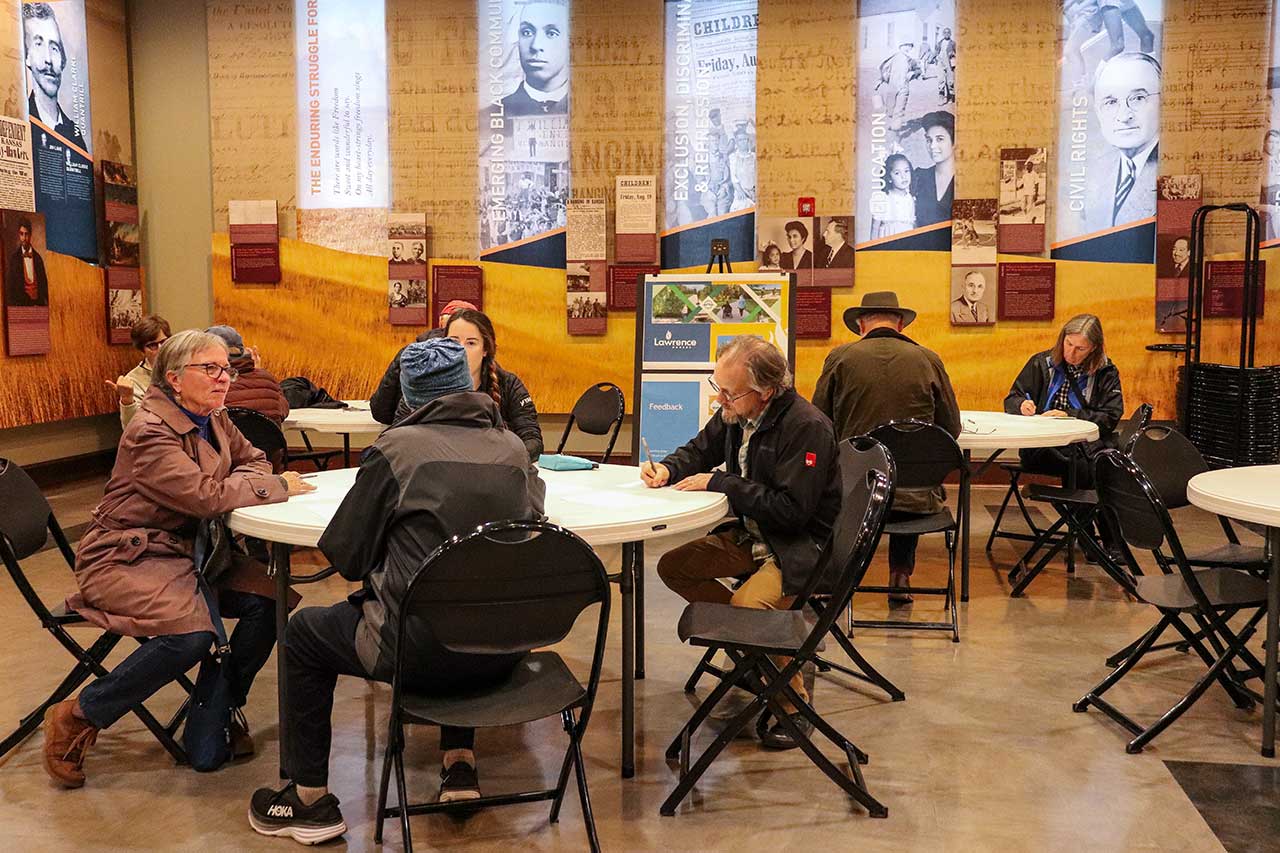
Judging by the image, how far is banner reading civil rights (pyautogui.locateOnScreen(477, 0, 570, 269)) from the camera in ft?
28.6

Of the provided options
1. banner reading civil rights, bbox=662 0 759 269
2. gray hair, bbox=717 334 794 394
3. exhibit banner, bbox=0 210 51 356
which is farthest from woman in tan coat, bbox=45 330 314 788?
banner reading civil rights, bbox=662 0 759 269

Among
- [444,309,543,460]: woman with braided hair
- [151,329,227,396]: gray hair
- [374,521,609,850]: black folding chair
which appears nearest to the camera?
[374,521,609,850]: black folding chair

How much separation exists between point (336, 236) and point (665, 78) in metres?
2.89

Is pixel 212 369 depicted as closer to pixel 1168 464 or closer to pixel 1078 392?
pixel 1168 464

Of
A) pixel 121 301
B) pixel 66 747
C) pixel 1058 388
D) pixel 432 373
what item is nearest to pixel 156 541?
pixel 66 747

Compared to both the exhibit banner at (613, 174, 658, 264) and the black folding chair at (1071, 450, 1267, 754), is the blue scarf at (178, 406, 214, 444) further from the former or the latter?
the exhibit banner at (613, 174, 658, 264)

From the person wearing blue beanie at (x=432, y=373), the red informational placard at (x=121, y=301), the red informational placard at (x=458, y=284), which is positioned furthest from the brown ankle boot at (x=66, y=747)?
the red informational placard at (x=121, y=301)

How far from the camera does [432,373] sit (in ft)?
8.87

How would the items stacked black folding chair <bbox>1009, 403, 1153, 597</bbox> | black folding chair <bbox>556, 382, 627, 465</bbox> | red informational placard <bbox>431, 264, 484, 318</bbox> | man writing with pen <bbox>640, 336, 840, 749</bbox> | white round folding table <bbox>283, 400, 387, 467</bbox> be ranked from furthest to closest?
red informational placard <bbox>431, 264, 484, 318</bbox>
black folding chair <bbox>556, 382, 627, 465</bbox>
white round folding table <bbox>283, 400, 387, 467</bbox>
stacked black folding chair <bbox>1009, 403, 1153, 597</bbox>
man writing with pen <bbox>640, 336, 840, 749</bbox>

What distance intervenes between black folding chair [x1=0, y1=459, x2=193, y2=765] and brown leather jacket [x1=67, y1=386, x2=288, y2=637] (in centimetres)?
10

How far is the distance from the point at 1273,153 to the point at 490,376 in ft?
21.1

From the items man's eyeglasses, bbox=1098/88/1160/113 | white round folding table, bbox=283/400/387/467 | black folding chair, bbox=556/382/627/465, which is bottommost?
black folding chair, bbox=556/382/627/465

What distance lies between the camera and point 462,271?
8773mm

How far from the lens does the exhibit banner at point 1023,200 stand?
8227mm
